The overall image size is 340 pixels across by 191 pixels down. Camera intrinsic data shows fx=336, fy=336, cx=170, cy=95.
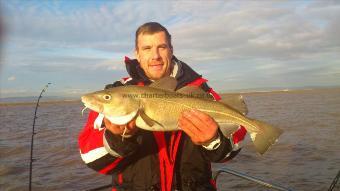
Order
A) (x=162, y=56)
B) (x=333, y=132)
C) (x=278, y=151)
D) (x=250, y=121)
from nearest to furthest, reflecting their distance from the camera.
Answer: (x=250, y=121), (x=162, y=56), (x=278, y=151), (x=333, y=132)

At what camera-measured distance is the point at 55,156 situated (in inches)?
550

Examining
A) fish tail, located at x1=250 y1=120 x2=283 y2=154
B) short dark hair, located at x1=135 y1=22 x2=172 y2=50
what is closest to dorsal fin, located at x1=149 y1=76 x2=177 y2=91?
short dark hair, located at x1=135 y1=22 x2=172 y2=50

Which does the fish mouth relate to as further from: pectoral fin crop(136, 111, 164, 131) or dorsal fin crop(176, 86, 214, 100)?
dorsal fin crop(176, 86, 214, 100)

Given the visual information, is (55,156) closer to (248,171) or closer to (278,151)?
(248,171)

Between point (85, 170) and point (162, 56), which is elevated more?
point (162, 56)

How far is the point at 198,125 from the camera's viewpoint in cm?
383

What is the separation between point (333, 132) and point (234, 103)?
14025mm

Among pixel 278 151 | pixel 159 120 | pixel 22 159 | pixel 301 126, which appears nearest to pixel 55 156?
pixel 22 159

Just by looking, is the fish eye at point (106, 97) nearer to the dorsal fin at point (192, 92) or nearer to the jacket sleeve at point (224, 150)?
the dorsal fin at point (192, 92)

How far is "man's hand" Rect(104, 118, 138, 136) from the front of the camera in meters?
3.76

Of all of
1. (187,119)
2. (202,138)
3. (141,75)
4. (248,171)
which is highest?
(141,75)

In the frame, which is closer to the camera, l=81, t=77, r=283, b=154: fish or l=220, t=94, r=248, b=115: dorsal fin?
l=81, t=77, r=283, b=154: fish

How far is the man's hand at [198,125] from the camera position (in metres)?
3.82

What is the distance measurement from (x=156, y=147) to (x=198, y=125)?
2.53 feet
